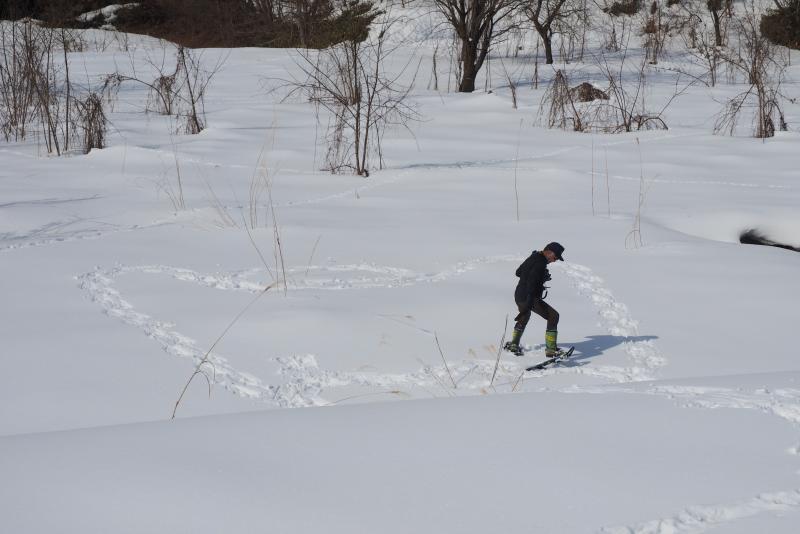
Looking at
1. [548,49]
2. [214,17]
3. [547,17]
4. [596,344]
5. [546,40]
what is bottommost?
[596,344]

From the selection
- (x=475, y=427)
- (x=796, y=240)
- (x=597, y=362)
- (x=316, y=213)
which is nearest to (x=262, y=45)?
(x=316, y=213)

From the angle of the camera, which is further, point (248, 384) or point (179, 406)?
point (248, 384)

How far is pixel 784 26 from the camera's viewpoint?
18.1 m

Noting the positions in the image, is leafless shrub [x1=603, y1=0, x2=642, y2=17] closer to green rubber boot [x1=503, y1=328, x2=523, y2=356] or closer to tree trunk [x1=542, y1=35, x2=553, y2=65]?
tree trunk [x1=542, y1=35, x2=553, y2=65]

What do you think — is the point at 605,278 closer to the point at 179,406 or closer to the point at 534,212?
the point at 534,212

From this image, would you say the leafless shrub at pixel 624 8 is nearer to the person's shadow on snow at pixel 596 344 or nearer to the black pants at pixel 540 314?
the person's shadow on snow at pixel 596 344

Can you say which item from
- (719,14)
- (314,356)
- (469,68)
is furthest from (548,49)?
(314,356)

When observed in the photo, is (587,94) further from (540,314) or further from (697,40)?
(540,314)

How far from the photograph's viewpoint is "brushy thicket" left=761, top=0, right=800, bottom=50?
1792 cm

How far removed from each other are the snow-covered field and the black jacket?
18cm

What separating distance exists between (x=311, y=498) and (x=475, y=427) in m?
0.74

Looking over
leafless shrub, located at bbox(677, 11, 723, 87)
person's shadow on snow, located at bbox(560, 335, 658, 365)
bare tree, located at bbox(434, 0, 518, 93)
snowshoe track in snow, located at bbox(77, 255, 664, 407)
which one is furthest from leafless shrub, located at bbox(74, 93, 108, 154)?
leafless shrub, located at bbox(677, 11, 723, 87)

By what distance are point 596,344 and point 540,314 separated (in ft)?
1.50

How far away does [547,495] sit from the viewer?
7.36ft
